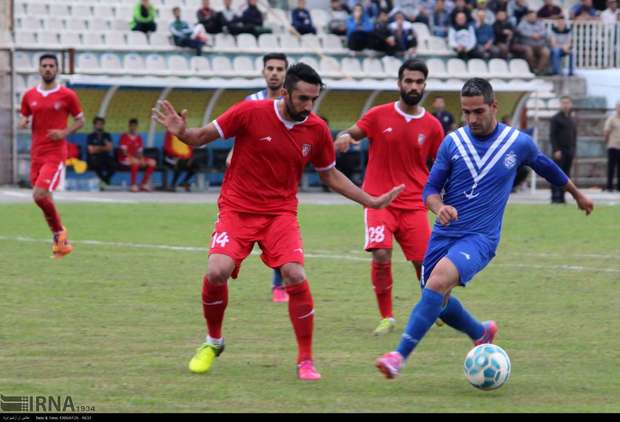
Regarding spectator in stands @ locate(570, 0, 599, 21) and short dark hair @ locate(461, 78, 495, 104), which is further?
spectator in stands @ locate(570, 0, 599, 21)

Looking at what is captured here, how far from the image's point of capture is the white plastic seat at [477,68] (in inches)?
1280

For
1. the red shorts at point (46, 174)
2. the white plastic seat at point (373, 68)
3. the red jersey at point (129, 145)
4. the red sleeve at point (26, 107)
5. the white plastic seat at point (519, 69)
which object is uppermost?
the red sleeve at point (26, 107)

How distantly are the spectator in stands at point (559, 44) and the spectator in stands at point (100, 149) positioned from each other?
12.4 metres

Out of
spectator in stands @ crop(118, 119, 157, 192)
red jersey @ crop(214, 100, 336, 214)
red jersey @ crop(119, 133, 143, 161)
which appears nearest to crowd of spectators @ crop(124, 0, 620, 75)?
spectator in stands @ crop(118, 119, 157, 192)

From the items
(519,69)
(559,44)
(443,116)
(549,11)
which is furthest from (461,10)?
(443,116)

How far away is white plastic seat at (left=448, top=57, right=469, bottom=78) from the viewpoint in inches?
1270

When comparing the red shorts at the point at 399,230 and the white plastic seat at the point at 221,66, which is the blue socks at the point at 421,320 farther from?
the white plastic seat at the point at 221,66

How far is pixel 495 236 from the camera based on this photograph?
28.6 ft

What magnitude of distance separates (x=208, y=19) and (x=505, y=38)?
24.7 ft

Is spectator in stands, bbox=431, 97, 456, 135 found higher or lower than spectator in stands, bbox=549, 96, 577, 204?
higher

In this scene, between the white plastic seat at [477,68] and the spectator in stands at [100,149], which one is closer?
the spectator in stands at [100,149]

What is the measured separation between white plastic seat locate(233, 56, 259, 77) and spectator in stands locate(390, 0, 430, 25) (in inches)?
199

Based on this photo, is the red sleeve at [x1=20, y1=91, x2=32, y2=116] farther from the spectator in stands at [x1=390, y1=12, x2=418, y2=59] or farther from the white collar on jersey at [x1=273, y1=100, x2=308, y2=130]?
the spectator in stands at [x1=390, y1=12, x2=418, y2=59]

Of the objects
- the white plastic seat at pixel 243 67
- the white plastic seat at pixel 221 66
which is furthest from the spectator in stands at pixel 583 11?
the white plastic seat at pixel 221 66
